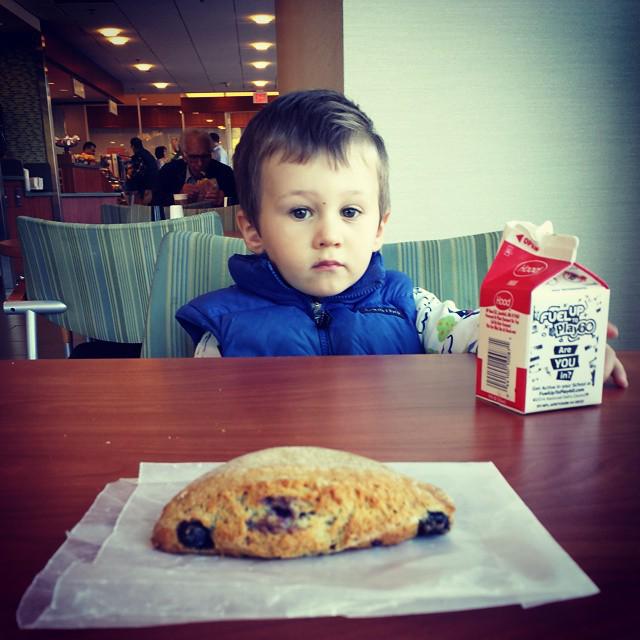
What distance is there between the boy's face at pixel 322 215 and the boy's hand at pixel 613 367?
18.6 inches

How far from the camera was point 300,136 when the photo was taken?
3.51 ft

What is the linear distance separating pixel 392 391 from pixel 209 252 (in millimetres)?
898

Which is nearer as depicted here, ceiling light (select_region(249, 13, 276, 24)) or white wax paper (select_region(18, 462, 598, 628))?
white wax paper (select_region(18, 462, 598, 628))

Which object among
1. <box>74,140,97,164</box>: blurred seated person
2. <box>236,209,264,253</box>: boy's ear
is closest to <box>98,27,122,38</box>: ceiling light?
<box>74,140,97,164</box>: blurred seated person

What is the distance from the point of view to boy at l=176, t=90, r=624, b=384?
1.05 metres

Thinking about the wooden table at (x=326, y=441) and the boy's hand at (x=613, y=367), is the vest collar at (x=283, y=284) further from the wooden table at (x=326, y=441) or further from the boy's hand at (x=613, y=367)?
the boy's hand at (x=613, y=367)

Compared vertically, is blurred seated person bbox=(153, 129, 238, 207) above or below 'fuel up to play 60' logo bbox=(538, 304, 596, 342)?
above

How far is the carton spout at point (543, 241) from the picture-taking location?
24.9 inches

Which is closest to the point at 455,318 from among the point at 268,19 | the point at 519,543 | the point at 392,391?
the point at 392,391

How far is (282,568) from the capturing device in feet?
1.12

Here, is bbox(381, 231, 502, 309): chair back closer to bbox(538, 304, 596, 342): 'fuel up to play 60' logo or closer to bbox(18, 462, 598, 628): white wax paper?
bbox(538, 304, 596, 342): 'fuel up to play 60' logo

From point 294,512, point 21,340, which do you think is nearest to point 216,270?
point 294,512

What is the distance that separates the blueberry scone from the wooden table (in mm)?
58

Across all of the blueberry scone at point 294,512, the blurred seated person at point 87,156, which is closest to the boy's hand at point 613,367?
the blueberry scone at point 294,512
